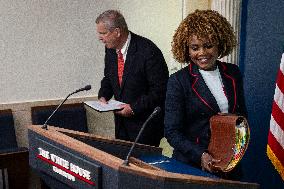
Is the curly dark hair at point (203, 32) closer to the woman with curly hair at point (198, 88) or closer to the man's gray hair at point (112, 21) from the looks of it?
the woman with curly hair at point (198, 88)

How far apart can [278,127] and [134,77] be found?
3.34 ft

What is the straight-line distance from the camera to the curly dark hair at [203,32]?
2207 mm

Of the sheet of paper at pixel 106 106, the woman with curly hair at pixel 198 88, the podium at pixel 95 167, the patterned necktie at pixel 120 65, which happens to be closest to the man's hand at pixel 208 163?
the woman with curly hair at pixel 198 88

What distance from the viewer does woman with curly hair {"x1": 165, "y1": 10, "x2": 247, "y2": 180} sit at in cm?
222

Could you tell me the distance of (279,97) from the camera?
3143mm

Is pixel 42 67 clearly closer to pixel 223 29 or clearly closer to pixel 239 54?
pixel 239 54

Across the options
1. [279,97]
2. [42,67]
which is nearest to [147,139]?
[279,97]

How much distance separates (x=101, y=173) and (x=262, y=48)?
2.43 meters

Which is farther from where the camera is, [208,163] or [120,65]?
[120,65]

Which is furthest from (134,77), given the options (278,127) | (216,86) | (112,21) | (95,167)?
(95,167)

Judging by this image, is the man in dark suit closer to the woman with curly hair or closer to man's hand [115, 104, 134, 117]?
man's hand [115, 104, 134, 117]

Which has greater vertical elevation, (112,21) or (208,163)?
(112,21)

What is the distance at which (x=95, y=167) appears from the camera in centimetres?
173

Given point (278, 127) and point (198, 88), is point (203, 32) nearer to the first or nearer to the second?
point (198, 88)
